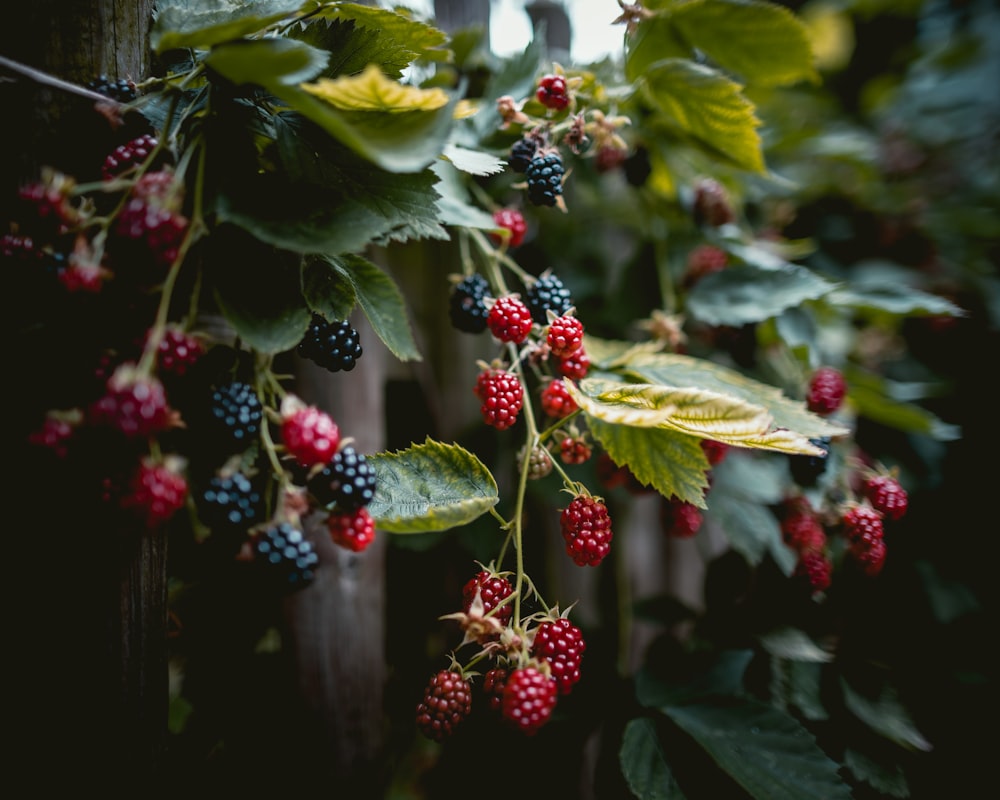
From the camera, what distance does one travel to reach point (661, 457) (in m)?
0.76

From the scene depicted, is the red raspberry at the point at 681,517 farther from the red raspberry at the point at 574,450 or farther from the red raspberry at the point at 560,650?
the red raspberry at the point at 560,650

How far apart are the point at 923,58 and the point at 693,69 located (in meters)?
1.86

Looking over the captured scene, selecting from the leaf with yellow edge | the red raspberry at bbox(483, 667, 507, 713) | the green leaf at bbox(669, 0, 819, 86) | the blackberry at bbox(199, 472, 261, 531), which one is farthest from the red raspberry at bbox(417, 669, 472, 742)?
the green leaf at bbox(669, 0, 819, 86)

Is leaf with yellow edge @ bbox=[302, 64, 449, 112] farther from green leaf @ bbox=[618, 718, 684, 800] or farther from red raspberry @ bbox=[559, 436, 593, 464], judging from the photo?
green leaf @ bbox=[618, 718, 684, 800]

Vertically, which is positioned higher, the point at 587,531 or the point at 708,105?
the point at 708,105

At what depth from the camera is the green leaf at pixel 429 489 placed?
2.02ft

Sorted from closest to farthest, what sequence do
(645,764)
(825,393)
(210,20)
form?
(210,20) < (645,764) < (825,393)

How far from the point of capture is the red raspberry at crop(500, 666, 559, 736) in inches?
23.5

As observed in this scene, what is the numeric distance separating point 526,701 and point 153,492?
41 centimetres

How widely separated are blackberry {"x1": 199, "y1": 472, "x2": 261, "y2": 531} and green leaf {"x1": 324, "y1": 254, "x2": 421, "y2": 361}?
0.21m

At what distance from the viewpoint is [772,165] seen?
5.36ft

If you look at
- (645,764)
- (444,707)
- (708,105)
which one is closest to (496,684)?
(444,707)

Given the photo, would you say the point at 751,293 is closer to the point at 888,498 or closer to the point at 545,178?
the point at 888,498

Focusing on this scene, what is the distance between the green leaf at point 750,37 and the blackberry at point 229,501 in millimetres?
927
